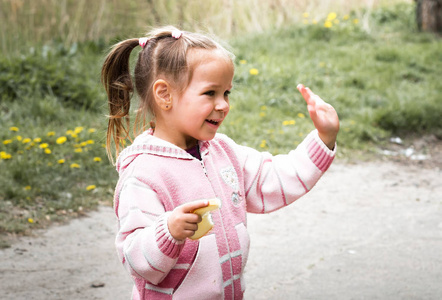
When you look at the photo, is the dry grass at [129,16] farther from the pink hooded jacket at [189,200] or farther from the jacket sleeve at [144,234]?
the jacket sleeve at [144,234]

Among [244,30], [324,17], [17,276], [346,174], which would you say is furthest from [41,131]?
[324,17]

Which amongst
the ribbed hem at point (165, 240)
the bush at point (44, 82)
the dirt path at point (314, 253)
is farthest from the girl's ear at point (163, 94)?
the bush at point (44, 82)

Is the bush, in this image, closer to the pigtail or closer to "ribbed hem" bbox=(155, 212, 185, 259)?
the pigtail

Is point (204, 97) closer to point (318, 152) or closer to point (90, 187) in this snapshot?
point (318, 152)

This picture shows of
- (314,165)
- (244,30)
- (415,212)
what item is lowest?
(244,30)

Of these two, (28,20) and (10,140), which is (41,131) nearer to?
(10,140)

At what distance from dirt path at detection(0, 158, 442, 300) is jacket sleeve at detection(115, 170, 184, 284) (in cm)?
109

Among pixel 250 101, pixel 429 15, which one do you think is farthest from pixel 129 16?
pixel 429 15

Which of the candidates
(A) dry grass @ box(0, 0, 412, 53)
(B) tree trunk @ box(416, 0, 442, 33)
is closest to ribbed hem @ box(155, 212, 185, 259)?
(A) dry grass @ box(0, 0, 412, 53)

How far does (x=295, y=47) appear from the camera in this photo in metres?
7.10

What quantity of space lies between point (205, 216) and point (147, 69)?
57 cm

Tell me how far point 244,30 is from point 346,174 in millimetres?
4312

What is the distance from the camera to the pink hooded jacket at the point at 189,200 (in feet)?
5.44

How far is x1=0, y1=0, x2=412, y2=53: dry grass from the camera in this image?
239 inches
